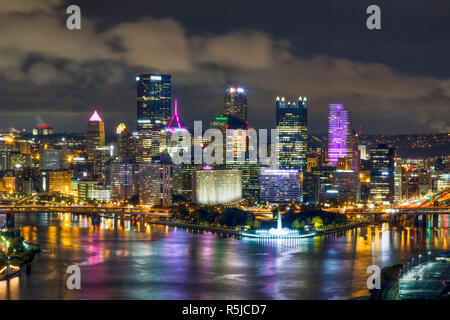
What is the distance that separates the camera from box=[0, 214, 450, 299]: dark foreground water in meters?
17.4

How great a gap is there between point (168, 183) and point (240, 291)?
88.6 feet

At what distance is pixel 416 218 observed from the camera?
120 ft

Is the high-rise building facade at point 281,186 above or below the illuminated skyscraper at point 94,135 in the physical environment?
below

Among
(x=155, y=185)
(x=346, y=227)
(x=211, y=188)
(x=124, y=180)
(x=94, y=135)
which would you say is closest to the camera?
(x=346, y=227)

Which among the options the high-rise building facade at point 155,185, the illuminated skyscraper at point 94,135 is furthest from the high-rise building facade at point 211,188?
the illuminated skyscraper at point 94,135

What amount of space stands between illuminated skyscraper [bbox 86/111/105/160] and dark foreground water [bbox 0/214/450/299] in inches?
1209

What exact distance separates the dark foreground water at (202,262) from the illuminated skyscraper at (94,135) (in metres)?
30.7

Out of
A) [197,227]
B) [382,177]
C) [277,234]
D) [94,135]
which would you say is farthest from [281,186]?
[94,135]

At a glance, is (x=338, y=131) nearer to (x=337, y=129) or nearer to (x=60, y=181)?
(x=337, y=129)

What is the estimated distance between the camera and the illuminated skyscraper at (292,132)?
54469mm

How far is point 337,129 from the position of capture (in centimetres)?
5947

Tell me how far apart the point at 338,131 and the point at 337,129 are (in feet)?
0.62

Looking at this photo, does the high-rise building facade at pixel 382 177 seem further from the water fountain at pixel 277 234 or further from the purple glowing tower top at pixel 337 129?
the water fountain at pixel 277 234
